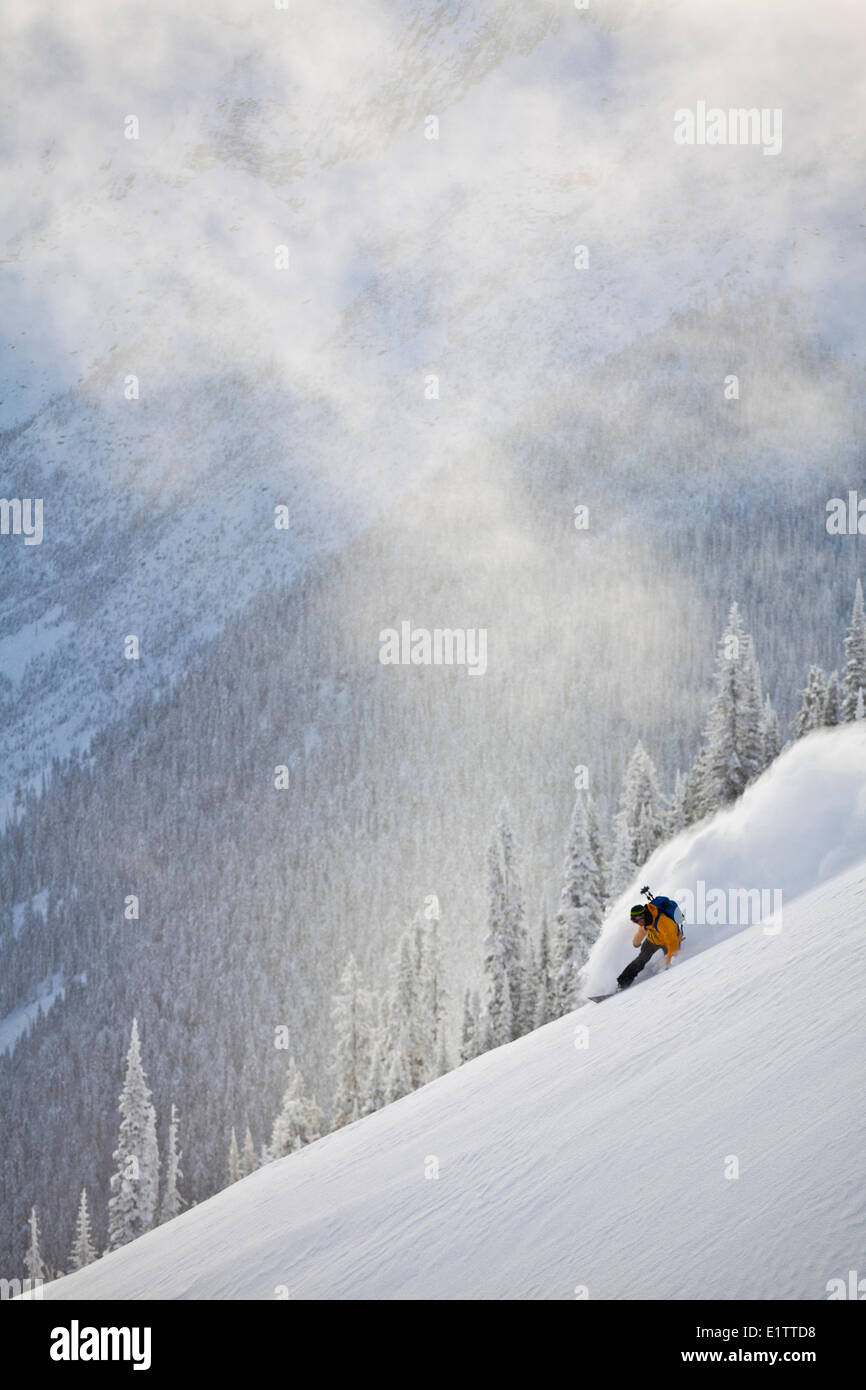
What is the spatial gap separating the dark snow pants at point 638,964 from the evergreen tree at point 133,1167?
32148 mm

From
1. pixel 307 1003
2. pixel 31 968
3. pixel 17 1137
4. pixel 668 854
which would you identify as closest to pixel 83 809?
pixel 31 968

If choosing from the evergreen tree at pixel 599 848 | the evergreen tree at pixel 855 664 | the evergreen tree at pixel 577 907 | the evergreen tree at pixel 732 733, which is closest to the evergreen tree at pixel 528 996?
the evergreen tree at pixel 577 907

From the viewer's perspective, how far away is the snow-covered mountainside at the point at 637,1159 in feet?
24.8

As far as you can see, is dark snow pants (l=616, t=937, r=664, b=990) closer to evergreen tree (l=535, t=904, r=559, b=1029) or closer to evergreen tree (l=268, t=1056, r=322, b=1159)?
evergreen tree (l=535, t=904, r=559, b=1029)

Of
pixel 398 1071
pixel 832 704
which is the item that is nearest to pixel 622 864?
pixel 832 704

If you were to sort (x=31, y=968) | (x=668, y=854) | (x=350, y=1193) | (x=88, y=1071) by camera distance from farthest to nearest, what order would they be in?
(x=31, y=968) → (x=88, y=1071) → (x=668, y=854) → (x=350, y=1193)

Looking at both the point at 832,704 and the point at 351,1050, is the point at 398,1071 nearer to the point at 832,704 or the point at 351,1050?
the point at 351,1050

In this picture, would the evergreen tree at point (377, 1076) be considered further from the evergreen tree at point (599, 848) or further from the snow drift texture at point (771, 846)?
the snow drift texture at point (771, 846)

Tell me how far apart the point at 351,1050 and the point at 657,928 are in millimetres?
33857

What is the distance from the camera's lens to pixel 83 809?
19638 cm

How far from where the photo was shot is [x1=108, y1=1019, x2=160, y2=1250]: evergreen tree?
4362cm

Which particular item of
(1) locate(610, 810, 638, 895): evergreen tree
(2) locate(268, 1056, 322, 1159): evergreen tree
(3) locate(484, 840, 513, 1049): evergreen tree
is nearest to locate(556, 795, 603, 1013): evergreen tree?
(1) locate(610, 810, 638, 895): evergreen tree
